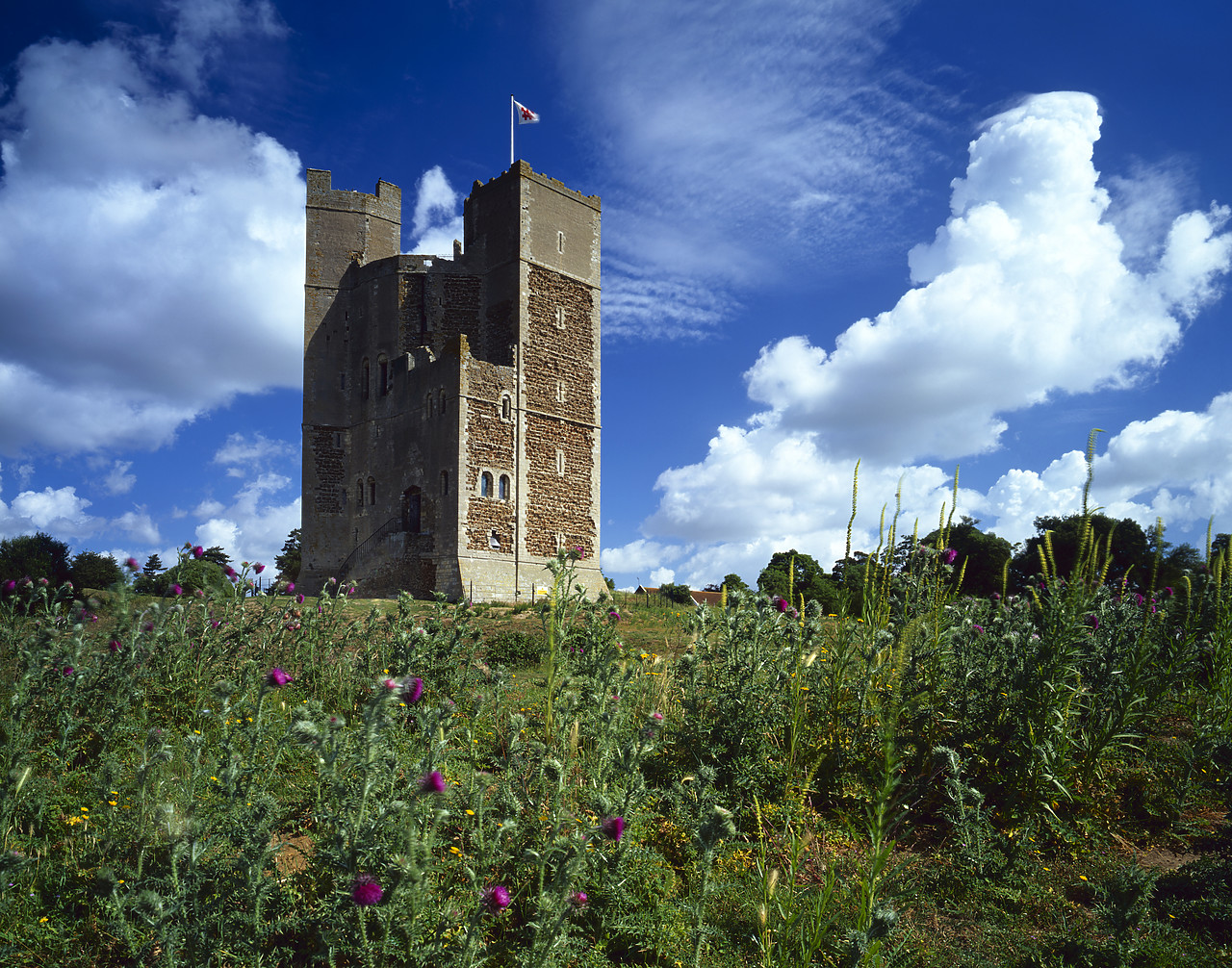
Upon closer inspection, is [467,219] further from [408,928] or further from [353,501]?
[408,928]

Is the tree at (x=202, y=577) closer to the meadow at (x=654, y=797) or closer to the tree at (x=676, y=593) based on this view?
the meadow at (x=654, y=797)

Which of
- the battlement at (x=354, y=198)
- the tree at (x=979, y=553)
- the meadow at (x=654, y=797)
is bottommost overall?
the meadow at (x=654, y=797)

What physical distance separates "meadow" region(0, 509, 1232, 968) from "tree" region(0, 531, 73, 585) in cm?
1214

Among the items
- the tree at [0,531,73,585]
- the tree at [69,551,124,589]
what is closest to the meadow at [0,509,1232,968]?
the tree at [0,531,73,585]

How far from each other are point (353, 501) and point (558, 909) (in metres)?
24.1

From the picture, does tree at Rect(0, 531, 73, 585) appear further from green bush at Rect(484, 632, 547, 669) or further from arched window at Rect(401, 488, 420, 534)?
green bush at Rect(484, 632, 547, 669)

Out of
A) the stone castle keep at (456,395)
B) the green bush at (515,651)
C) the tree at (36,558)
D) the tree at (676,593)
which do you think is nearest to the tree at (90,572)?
the tree at (36,558)

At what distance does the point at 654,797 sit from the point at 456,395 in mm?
17464

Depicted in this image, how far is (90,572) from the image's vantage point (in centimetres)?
1862

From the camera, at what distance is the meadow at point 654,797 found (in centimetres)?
262

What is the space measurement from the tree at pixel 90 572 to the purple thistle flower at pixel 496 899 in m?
20.0

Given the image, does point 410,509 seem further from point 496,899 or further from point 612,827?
point 496,899

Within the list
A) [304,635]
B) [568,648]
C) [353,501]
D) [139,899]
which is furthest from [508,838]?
[353,501]

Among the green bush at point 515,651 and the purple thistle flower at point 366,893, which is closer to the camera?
the purple thistle flower at point 366,893
